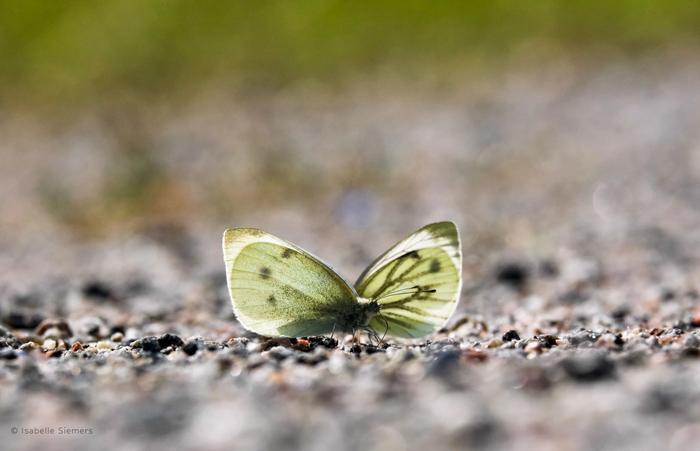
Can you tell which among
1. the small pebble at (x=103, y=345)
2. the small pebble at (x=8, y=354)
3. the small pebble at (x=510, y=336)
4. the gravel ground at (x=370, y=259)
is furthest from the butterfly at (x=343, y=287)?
the small pebble at (x=8, y=354)

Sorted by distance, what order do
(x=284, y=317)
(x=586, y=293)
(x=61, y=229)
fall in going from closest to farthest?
(x=284, y=317)
(x=586, y=293)
(x=61, y=229)

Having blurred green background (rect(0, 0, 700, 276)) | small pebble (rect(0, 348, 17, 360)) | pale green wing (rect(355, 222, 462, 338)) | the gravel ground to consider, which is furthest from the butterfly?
blurred green background (rect(0, 0, 700, 276))

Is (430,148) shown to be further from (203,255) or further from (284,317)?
(284,317)

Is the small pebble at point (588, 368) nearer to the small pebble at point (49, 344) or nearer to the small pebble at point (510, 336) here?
the small pebble at point (510, 336)

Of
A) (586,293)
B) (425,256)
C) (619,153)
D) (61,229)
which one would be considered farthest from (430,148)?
(425,256)

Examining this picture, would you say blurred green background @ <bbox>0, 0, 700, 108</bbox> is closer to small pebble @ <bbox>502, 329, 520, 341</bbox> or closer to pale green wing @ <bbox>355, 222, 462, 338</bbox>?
pale green wing @ <bbox>355, 222, 462, 338</bbox>

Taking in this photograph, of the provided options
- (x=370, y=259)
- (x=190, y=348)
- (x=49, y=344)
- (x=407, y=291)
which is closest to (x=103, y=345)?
(x=49, y=344)
